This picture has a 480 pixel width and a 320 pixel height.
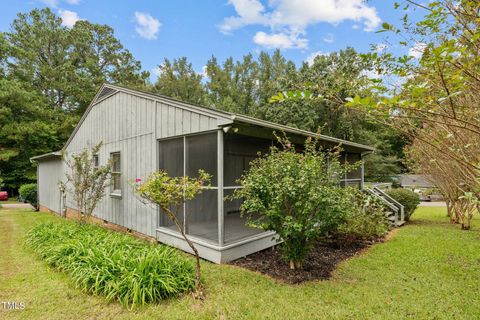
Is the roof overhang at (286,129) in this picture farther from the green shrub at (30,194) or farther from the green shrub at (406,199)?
the green shrub at (30,194)

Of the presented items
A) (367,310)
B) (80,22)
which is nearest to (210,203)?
(367,310)

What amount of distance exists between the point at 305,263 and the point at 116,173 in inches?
242

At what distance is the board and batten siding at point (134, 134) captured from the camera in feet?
19.9

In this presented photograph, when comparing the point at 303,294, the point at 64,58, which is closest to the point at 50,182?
the point at 303,294

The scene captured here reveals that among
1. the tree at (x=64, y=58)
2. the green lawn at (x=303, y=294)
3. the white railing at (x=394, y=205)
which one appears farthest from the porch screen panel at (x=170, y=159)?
the tree at (x=64, y=58)

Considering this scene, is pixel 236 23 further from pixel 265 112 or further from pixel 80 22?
pixel 80 22

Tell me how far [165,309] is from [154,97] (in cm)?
489

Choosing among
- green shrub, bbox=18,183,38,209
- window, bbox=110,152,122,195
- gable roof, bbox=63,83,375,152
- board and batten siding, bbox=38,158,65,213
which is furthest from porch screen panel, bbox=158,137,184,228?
green shrub, bbox=18,183,38,209

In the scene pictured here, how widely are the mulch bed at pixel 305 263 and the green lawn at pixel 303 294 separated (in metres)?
0.23

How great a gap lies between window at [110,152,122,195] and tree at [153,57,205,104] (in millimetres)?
20438

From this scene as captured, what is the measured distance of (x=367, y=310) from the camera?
345cm

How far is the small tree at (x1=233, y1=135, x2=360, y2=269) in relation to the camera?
434cm

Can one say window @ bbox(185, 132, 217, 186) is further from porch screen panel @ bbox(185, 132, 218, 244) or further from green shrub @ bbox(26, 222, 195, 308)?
green shrub @ bbox(26, 222, 195, 308)

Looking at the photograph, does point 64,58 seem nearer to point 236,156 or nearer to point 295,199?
point 236,156
